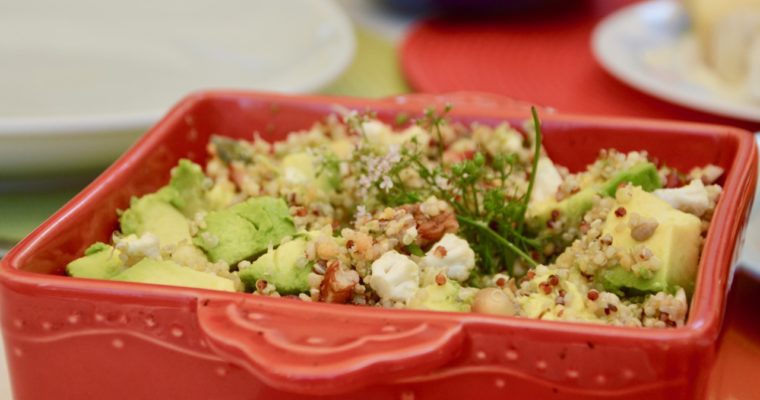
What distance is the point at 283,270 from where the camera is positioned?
74cm

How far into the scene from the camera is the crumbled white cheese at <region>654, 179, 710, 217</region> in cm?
79

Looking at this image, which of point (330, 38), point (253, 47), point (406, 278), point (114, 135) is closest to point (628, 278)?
point (406, 278)

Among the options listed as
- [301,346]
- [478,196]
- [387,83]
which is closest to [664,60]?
[387,83]

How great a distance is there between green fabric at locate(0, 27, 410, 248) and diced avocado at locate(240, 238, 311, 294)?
35 centimetres

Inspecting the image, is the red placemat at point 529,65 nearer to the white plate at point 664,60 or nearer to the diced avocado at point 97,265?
the white plate at point 664,60

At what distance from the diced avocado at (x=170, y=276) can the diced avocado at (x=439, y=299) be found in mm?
126

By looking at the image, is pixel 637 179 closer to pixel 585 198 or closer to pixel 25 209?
pixel 585 198

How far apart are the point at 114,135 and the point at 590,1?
124 centimetres

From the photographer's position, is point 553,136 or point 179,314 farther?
point 553,136

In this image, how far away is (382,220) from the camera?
78 centimetres

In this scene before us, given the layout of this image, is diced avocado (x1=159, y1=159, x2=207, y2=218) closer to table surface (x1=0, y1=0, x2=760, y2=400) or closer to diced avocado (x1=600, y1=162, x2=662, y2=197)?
table surface (x1=0, y1=0, x2=760, y2=400)

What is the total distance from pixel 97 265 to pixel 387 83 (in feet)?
3.01

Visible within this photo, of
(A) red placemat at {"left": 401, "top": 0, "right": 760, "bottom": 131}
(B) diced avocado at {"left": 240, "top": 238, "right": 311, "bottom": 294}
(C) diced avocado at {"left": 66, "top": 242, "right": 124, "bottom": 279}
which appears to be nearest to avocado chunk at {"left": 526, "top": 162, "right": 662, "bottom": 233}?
(B) diced avocado at {"left": 240, "top": 238, "right": 311, "bottom": 294}

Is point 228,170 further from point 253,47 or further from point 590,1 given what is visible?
point 590,1
